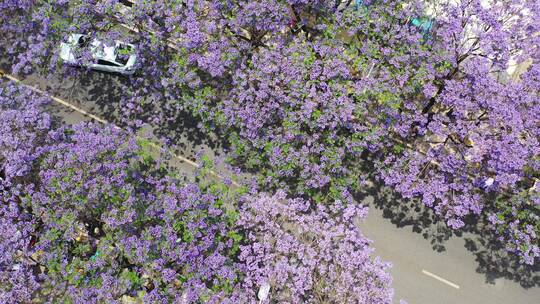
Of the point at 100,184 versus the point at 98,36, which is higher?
the point at 98,36

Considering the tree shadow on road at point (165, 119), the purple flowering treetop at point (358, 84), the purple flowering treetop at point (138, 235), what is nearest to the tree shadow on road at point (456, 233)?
the purple flowering treetop at point (358, 84)

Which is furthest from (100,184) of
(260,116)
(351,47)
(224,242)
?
A: (351,47)

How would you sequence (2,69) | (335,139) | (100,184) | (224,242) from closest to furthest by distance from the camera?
(100,184), (224,242), (335,139), (2,69)

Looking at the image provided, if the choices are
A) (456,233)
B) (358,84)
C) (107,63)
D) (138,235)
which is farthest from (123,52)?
(456,233)

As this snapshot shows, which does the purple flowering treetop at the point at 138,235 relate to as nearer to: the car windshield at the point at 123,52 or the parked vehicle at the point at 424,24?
the car windshield at the point at 123,52

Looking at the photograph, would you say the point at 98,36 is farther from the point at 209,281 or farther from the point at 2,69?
the point at 209,281

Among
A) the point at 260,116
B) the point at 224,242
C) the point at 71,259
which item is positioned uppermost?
the point at 260,116

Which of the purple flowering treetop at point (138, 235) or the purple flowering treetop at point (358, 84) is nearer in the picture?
the purple flowering treetop at point (138, 235)

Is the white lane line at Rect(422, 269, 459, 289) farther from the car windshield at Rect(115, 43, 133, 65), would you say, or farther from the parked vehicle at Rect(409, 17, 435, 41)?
the car windshield at Rect(115, 43, 133, 65)
